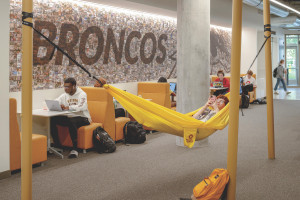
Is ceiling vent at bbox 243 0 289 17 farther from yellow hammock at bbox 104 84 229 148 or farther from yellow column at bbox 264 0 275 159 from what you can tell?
yellow hammock at bbox 104 84 229 148

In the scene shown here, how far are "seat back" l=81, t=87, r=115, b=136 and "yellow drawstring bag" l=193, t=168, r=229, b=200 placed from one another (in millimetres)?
3220

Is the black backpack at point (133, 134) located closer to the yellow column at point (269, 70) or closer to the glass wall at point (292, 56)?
the yellow column at point (269, 70)

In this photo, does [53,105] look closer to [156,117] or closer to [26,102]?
[156,117]

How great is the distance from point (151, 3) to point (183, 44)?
7.62ft

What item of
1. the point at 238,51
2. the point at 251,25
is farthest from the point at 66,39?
the point at 251,25

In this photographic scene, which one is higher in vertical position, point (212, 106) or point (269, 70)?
point (269, 70)

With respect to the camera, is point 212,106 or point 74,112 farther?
point 74,112

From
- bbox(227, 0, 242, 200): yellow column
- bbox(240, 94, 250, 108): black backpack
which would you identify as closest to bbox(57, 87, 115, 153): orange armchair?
bbox(227, 0, 242, 200): yellow column

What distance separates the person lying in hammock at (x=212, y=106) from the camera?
17.0 ft

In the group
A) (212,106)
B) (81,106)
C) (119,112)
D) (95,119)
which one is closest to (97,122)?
(95,119)

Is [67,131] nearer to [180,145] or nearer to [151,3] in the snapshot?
[180,145]

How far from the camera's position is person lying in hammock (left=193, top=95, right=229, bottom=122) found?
17.0ft

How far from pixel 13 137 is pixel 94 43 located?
11.7 ft

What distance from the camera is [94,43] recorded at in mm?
7871
